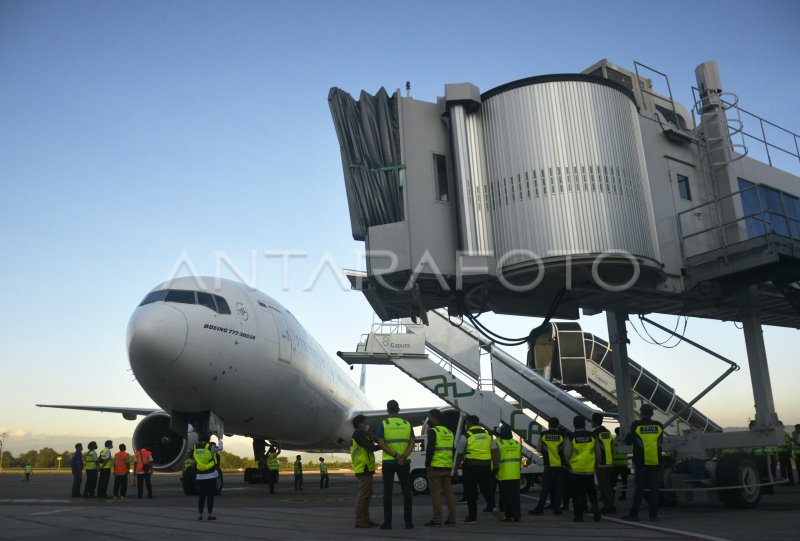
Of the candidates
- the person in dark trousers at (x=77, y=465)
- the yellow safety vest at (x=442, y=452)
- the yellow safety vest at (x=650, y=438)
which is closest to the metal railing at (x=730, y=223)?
the yellow safety vest at (x=650, y=438)

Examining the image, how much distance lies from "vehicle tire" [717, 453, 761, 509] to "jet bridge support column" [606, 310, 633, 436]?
4118mm

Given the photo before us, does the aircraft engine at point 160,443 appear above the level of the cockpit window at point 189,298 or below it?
below

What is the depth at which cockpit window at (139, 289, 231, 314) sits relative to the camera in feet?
45.1

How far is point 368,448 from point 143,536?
2934 millimetres

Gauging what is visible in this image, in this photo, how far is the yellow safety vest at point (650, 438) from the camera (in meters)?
9.04

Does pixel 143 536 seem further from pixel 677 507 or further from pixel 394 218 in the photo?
pixel 677 507

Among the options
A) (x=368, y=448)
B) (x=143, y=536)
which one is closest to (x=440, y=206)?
(x=368, y=448)

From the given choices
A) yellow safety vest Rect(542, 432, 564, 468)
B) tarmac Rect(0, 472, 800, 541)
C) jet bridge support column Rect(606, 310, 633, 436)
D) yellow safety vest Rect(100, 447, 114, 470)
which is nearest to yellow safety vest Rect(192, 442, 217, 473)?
tarmac Rect(0, 472, 800, 541)

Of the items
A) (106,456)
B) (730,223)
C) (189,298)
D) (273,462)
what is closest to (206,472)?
(189,298)

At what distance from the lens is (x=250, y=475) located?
2514cm

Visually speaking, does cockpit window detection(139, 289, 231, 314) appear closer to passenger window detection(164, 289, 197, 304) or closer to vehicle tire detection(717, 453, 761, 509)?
passenger window detection(164, 289, 197, 304)

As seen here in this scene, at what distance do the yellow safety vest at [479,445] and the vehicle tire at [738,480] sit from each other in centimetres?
403

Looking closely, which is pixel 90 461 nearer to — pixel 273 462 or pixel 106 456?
pixel 106 456

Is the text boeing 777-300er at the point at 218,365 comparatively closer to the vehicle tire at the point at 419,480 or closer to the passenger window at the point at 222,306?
the passenger window at the point at 222,306
